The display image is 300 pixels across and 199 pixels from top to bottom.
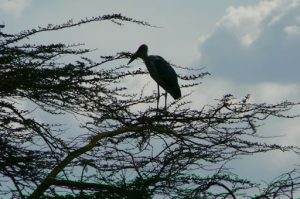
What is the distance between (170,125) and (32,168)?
4.54 ft

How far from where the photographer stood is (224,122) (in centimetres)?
608

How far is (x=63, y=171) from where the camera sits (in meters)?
6.06

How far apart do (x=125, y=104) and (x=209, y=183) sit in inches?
63.3

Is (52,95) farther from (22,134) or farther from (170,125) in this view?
(170,125)

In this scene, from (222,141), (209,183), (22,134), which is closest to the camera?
(209,183)

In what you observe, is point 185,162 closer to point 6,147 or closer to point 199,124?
point 199,124

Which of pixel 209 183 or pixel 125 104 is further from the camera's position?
pixel 125 104

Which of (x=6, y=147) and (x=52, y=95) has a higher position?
(x=52, y=95)

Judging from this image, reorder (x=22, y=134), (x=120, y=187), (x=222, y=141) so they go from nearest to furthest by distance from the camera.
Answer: (x=120, y=187) < (x=222, y=141) < (x=22, y=134)

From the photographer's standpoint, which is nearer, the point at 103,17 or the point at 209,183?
the point at 209,183

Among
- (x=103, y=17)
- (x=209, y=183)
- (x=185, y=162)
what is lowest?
(x=209, y=183)

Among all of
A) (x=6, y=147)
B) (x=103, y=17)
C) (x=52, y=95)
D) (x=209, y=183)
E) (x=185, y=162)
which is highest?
(x=103, y=17)

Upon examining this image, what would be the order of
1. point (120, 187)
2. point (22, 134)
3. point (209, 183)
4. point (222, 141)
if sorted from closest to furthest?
point (209, 183), point (120, 187), point (222, 141), point (22, 134)

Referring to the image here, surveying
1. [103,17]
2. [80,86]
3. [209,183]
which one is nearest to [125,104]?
[80,86]
